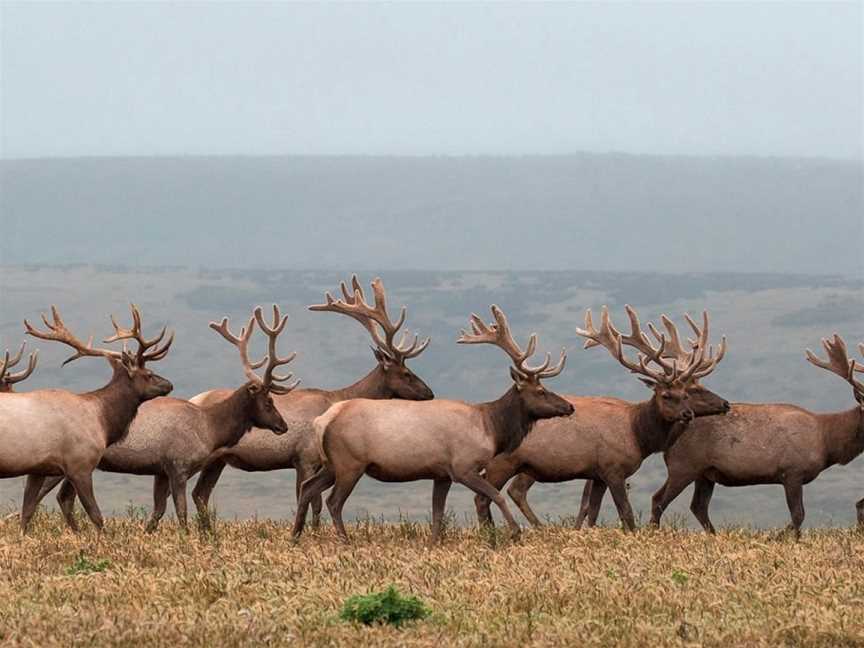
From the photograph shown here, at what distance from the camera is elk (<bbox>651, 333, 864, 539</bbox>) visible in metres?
17.2

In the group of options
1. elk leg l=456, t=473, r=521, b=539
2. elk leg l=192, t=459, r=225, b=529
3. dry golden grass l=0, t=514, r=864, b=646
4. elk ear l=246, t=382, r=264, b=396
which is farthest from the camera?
elk leg l=192, t=459, r=225, b=529

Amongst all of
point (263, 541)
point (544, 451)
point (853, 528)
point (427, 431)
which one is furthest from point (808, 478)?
point (263, 541)

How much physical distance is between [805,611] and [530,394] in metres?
5.92

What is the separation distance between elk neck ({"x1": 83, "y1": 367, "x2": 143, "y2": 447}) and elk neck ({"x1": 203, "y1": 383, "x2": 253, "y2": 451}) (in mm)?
772

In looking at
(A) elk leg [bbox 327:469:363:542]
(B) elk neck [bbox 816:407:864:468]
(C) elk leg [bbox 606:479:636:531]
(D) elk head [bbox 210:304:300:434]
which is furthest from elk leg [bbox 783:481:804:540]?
(D) elk head [bbox 210:304:300:434]

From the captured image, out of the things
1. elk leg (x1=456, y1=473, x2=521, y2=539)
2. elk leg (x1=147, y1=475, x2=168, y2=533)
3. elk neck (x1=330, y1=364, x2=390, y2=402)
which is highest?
elk neck (x1=330, y1=364, x2=390, y2=402)

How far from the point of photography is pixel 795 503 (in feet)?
56.9

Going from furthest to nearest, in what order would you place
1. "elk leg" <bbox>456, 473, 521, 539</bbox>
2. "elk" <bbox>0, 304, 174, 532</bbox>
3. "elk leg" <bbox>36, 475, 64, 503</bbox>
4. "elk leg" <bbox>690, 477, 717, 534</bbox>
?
"elk leg" <bbox>690, 477, 717, 534</bbox> → "elk leg" <bbox>36, 475, 64, 503</bbox> → "elk leg" <bbox>456, 473, 521, 539</bbox> → "elk" <bbox>0, 304, 174, 532</bbox>

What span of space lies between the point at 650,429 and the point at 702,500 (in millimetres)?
1277

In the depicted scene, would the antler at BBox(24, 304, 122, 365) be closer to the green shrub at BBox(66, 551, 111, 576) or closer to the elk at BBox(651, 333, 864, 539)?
the green shrub at BBox(66, 551, 111, 576)

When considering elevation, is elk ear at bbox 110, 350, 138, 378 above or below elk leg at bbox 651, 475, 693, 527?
above

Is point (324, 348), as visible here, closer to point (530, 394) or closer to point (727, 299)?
point (727, 299)

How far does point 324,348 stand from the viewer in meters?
123

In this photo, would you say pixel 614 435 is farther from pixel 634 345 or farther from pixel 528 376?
pixel 634 345
